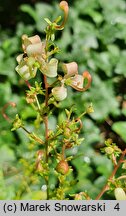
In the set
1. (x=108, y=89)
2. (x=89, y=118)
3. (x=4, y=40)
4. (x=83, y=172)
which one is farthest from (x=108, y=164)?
(x=4, y=40)

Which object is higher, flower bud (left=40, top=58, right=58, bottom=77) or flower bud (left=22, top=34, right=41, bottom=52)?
flower bud (left=22, top=34, right=41, bottom=52)

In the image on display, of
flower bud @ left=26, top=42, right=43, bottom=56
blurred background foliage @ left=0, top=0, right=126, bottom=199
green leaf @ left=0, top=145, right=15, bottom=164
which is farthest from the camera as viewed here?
blurred background foliage @ left=0, top=0, right=126, bottom=199

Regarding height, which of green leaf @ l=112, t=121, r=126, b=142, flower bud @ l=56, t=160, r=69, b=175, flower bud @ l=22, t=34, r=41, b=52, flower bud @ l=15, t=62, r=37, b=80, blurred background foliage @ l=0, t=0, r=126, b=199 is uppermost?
blurred background foliage @ l=0, t=0, r=126, b=199

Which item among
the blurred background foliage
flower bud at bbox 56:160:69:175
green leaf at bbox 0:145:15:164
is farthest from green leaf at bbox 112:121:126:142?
flower bud at bbox 56:160:69:175

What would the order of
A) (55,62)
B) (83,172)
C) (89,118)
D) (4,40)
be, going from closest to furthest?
1. (55,62)
2. (83,172)
3. (89,118)
4. (4,40)

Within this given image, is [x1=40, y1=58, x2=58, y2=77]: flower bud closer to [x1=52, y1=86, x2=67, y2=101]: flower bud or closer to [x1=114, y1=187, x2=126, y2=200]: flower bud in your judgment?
[x1=52, y1=86, x2=67, y2=101]: flower bud

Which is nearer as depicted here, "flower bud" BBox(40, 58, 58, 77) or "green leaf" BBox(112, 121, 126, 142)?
"flower bud" BBox(40, 58, 58, 77)

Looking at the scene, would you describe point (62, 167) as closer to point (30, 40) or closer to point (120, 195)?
point (120, 195)

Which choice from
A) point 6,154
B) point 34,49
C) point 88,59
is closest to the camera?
point 34,49

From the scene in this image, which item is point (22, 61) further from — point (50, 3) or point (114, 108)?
point (50, 3)

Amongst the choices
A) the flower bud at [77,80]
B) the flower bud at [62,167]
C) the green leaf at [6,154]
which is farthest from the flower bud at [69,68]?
the green leaf at [6,154]

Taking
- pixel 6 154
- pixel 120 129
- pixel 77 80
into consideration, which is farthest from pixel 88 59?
pixel 77 80
